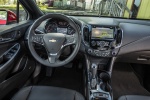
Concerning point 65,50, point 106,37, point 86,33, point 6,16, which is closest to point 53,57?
point 65,50

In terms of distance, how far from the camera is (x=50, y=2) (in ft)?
7.00

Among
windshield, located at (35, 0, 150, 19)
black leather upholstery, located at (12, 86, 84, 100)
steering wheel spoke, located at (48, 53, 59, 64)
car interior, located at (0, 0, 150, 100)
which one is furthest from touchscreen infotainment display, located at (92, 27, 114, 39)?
black leather upholstery, located at (12, 86, 84, 100)

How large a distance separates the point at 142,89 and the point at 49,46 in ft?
5.41

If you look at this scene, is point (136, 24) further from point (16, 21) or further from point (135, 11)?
point (16, 21)

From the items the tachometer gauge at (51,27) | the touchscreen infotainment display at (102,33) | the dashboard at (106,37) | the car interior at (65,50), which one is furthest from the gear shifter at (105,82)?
the tachometer gauge at (51,27)

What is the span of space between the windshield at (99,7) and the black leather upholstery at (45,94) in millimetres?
876

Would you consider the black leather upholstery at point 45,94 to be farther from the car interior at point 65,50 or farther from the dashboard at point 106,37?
the dashboard at point 106,37

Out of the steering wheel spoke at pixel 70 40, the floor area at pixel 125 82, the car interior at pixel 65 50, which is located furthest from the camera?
the floor area at pixel 125 82

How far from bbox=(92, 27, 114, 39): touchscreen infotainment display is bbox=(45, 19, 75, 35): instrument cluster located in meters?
0.26

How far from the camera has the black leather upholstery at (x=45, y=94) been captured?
1.60 meters

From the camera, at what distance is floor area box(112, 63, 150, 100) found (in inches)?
106

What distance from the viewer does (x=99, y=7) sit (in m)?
2.33

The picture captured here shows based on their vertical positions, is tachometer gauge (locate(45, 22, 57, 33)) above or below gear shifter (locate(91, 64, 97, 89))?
above

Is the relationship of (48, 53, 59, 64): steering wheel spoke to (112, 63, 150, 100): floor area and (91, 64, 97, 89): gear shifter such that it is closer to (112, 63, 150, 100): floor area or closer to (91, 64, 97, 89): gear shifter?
(91, 64, 97, 89): gear shifter
